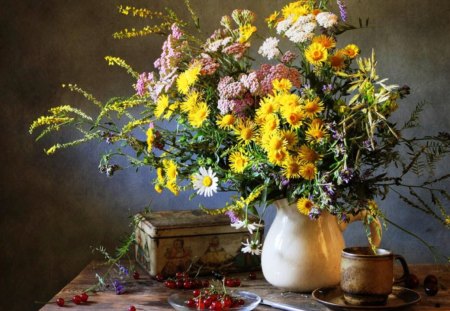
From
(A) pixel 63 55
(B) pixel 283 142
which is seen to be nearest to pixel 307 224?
(B) pixel 283 142

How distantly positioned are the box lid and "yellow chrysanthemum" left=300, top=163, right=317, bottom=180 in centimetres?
41

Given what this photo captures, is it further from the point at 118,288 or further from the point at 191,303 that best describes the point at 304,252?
the point at 118,288

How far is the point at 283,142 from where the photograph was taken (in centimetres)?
147

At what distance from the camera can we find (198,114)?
1542mm

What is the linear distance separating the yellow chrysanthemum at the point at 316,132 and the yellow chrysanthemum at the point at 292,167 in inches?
2.1

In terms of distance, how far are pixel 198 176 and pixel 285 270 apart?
288 millimetres

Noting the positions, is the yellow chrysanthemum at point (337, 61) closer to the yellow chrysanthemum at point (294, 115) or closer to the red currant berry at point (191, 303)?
the yellow chrysanthemum at point (294, 115)

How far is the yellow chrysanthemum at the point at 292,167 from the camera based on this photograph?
58.5 inches

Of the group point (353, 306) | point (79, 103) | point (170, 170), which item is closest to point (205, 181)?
point (170, 170)

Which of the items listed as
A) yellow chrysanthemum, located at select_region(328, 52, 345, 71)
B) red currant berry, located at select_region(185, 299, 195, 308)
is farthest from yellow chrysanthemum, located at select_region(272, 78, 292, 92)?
red currant berry, located at select_region(185, 299, 195, 308)

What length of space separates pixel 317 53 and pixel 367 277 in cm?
46

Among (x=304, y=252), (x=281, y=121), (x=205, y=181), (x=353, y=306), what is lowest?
(x=353, y=306)

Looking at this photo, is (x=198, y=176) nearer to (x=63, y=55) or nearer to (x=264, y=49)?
(x=264, y=49)

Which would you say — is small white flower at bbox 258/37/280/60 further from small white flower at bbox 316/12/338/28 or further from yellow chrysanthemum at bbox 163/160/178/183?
yellow chrysanthemum at bbox 163/160/178/183
